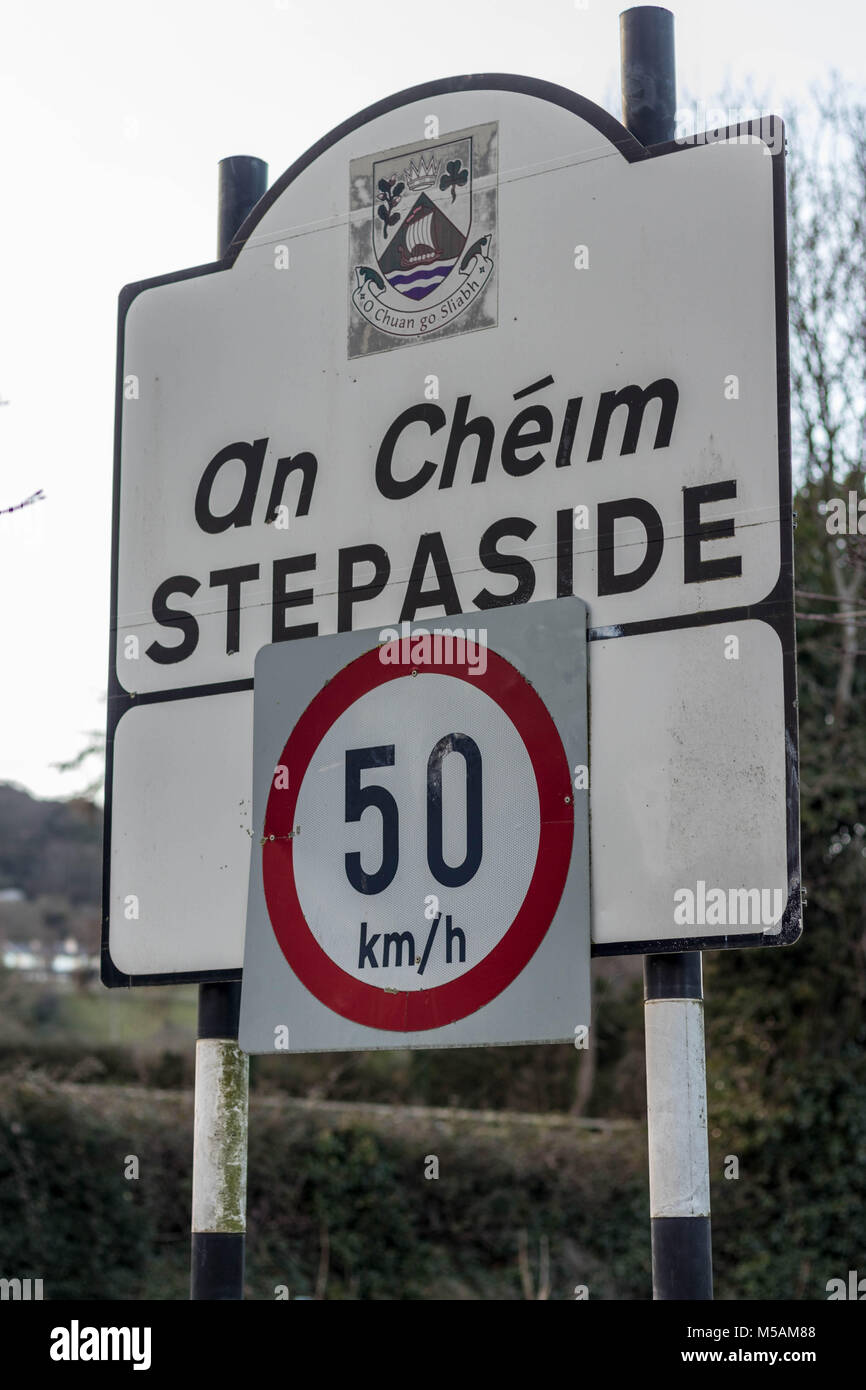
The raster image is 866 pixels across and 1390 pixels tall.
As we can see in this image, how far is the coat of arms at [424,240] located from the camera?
8.86 feet

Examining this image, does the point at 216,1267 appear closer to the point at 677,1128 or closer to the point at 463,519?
the point at 677,1128

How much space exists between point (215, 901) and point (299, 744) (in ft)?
1.07

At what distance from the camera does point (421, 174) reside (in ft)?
9.12

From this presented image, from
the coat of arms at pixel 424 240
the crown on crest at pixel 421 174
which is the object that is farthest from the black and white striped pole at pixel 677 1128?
the crown on crest at pixel 421 174

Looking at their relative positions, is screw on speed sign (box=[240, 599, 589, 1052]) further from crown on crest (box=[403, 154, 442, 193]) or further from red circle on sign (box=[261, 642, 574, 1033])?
crown on crest (box=[403, 154, 442, 193])

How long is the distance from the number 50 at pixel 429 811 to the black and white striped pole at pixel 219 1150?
1.35 ft

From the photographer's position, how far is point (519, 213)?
2.67 m

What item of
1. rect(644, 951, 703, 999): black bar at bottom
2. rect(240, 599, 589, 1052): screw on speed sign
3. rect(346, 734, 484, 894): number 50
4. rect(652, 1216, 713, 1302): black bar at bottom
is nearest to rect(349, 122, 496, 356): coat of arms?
rect(240, 599, 589, 1052): screw on speed sign

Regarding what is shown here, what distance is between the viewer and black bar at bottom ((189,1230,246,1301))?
8.68ft

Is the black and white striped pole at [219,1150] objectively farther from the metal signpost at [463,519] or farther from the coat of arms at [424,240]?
the coat of arms at [424,240]

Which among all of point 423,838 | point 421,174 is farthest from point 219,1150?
point 421,174

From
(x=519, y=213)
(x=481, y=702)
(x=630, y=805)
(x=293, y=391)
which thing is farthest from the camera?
(x=293, y=391)

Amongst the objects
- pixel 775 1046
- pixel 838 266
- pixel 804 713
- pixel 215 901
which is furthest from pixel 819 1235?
pixel 215 901
